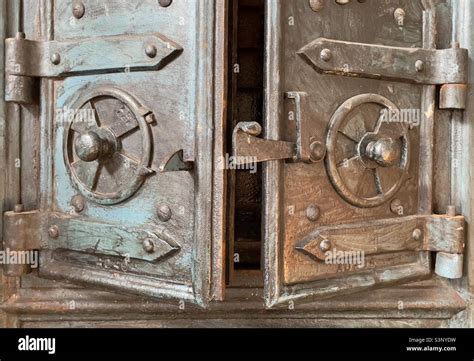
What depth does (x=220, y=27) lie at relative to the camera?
106 cm

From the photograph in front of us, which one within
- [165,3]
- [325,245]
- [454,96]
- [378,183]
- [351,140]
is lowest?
[325,245]

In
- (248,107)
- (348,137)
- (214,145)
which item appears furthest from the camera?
(248,107)

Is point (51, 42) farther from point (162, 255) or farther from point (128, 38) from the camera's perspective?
point (162, 255)

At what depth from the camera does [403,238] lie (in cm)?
122

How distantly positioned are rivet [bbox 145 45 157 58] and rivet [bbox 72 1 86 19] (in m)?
0.21

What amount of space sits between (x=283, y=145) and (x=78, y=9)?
58 cm

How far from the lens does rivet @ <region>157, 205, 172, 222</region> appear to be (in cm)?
111

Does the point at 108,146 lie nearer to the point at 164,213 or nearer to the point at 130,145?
the point at 130,145

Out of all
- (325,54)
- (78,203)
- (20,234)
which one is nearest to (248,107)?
(325,54)

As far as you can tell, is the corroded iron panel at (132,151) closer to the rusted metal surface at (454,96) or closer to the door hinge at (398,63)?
the door hinge at (398,63)

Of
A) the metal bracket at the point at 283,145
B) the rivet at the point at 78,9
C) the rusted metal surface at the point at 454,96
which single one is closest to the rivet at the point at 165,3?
the rivet at the point at 78,9

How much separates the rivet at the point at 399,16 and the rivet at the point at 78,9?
74cm

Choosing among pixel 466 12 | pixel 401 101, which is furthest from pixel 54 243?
pixel 466 12

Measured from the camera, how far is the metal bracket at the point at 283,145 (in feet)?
3.42
